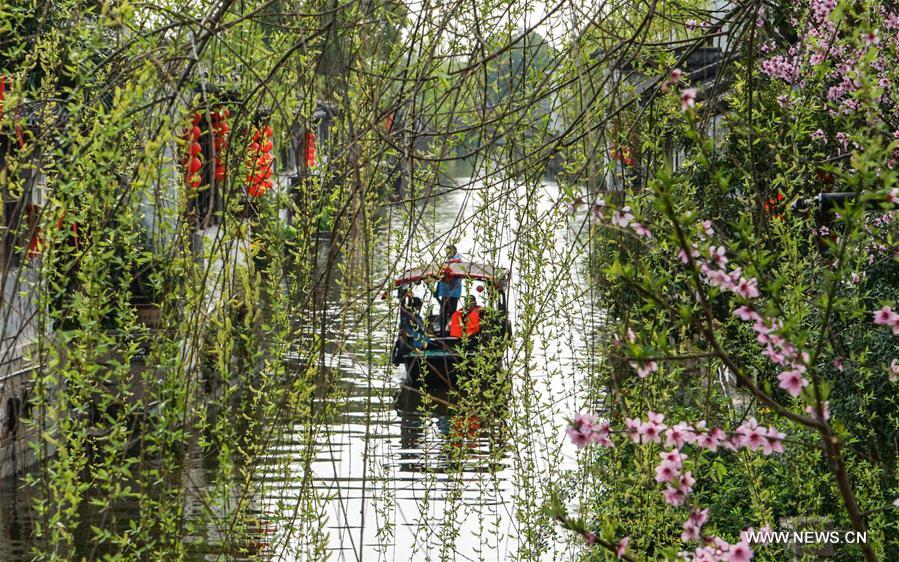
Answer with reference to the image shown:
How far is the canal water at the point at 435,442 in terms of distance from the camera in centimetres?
233

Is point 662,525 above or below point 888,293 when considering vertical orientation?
below

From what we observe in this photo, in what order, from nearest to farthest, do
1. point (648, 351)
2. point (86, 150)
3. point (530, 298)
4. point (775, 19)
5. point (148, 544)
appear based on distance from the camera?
point (648, 351)
point (86, 150)
point (148, 544)
point (530, 298)
point (775, 19)

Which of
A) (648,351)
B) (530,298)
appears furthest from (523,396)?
(648,351)

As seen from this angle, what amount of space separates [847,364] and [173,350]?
8.73ft

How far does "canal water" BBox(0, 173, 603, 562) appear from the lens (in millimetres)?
2334

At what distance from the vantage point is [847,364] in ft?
12.6

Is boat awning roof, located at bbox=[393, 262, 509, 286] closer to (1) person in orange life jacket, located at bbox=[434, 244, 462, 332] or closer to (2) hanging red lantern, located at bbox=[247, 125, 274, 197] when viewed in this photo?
(1) person in orange life jacket, located at bbox=[434, 244, 462, 332]

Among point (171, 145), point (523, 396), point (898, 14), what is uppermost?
point (898, 14)

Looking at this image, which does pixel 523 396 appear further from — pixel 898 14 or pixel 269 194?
pixel 898 14

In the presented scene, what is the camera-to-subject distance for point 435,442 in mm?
3436

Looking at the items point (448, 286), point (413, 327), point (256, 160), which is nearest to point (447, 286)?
point (448, 286)

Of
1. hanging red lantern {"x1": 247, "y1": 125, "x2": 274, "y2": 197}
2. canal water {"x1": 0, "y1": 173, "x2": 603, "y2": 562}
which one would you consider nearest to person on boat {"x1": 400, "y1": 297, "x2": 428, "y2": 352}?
canal water {"x1": 0, "y1": 173, "x2": 603, "y2": 562}

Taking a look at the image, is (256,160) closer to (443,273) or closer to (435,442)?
(443,273)

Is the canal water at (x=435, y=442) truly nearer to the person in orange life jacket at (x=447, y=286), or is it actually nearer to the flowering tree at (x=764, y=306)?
the person in orange life jacket at (x=447, y=286)
